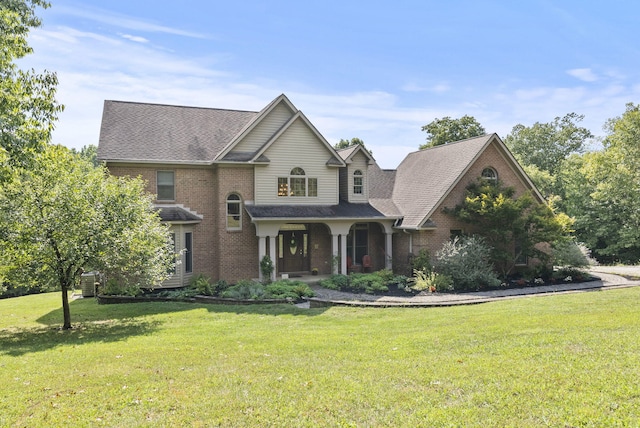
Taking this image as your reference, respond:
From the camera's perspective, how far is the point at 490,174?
2309 cm

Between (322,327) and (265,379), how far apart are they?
5067mm

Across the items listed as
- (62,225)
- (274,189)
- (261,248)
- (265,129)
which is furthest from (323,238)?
(62,225)

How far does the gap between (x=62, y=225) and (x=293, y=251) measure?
1242cm

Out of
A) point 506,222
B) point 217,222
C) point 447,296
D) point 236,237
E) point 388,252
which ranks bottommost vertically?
point 447,296

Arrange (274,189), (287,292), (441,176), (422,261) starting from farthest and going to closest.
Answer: (441,176) → (274,189) → (422,261) → (287,292)

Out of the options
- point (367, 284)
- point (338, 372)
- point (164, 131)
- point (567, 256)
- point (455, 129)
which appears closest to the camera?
point (338, 372)

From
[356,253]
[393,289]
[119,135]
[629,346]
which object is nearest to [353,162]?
[356,253]

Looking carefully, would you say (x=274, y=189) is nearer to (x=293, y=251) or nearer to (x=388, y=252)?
(x=293, y=251)

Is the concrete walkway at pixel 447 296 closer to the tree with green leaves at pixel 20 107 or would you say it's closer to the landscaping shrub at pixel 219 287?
the landscaping shrub at pixel 219 287

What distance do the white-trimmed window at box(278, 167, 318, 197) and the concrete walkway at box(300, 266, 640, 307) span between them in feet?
15.9

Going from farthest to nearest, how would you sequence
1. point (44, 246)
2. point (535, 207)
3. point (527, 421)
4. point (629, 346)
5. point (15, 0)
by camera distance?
point (535, 207), point (15, 0), point (44, 246), point (629, 346), point (527, 421)

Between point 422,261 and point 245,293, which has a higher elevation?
point 422,261

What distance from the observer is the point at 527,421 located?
15.8 feet

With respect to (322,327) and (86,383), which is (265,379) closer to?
(86,383)
